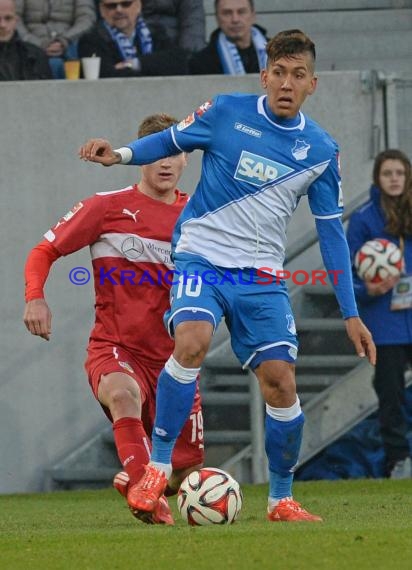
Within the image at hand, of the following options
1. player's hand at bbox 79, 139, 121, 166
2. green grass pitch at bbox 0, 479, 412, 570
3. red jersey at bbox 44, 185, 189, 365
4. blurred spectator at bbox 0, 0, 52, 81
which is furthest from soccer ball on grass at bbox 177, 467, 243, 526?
blurred spectator at bbox 0, 0, 52, 81

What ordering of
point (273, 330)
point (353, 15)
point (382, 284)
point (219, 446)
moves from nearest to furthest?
→ 1. point (273, 330)
2. point (382, 284)
3. point (219, 446)
4. point (353, 15)

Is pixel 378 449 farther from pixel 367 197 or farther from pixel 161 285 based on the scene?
pixel 161 285

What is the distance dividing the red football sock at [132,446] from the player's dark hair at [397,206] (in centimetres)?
462

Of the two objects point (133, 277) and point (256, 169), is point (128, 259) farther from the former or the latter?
point (256, 169)

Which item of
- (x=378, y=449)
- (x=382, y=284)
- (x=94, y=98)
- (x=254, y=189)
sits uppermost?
(x=94, y=98)

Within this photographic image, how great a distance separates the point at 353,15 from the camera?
14.9m

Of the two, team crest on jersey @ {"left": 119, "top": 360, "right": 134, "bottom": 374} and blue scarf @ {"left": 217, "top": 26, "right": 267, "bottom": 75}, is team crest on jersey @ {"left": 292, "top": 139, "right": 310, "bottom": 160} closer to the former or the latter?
team crest on jersey @ {"left": 119, "top": 360, "right": 134, "bottom": 374}

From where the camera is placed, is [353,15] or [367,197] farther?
[353,15]

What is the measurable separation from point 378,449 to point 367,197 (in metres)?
2.22

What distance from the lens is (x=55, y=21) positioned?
13695mm

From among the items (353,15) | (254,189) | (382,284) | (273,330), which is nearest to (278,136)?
(254,189)

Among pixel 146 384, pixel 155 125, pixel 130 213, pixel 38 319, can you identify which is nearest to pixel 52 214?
pixel 130 213

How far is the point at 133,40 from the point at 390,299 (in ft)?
11.2

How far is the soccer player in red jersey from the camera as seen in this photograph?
26.8 ft
